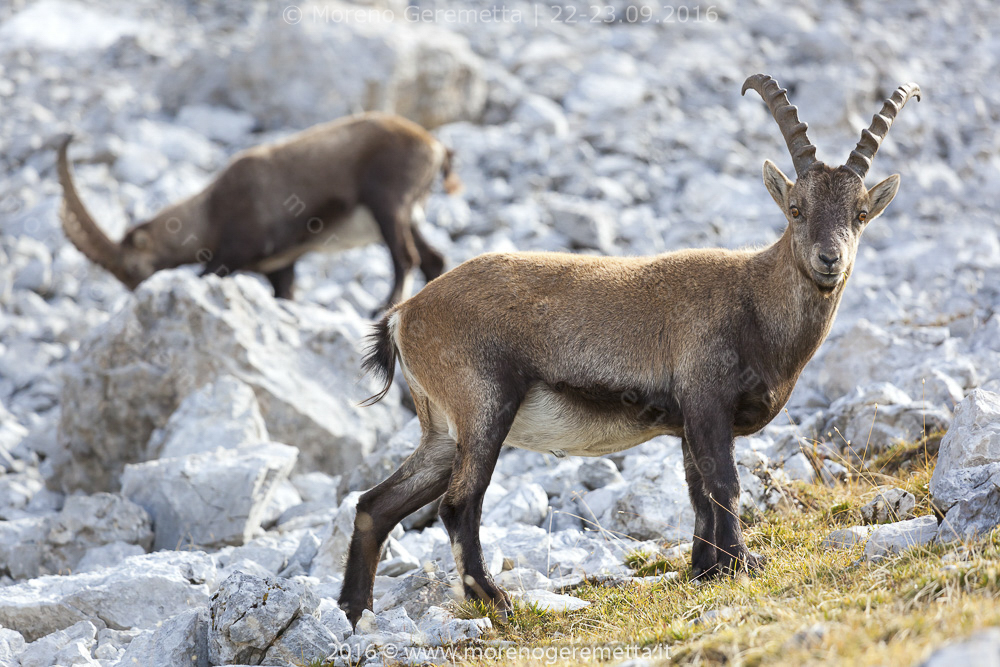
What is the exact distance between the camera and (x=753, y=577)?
4527mm

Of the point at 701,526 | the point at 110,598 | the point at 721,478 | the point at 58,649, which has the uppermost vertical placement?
the point at 721,478

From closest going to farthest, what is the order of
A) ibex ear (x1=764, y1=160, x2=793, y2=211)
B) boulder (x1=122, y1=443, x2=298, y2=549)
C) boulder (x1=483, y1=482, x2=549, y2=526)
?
ibex ear (x1=764, y1=160, x2=793, y2=211)
boulder (x1=483, y1=482, x2=549, y2=526)
boulder (x1=122, y1=443, x2=298, y2=549)

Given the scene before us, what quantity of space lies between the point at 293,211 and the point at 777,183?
6627mm

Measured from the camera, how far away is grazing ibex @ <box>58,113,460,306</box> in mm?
10867

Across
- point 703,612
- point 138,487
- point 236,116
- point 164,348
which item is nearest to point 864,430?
point 703,612

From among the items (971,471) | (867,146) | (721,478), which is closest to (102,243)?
(721,478)

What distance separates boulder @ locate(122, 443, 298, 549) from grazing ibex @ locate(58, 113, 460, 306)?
411 cm

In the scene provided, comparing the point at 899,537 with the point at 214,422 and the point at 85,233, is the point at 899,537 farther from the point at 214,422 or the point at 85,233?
the point at 85,233

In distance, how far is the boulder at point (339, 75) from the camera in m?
15.3

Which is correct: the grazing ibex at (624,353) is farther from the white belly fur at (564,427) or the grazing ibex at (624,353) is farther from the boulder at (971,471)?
the boulder at (971,471)

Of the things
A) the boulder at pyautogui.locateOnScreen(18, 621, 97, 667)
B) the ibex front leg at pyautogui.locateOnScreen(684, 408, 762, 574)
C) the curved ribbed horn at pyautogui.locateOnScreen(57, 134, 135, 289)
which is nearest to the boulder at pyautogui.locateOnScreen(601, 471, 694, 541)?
the ibex front leg at pyautogui.locateOnScreen(684, 408, 762, 574)

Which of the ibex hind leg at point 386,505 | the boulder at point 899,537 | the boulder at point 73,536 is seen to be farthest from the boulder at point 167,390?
the boulder at point 899,537

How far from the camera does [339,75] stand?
1544 cm

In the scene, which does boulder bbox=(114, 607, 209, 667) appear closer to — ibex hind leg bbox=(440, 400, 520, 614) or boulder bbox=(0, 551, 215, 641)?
boulder bbox=(0, 551, 215, 641)
